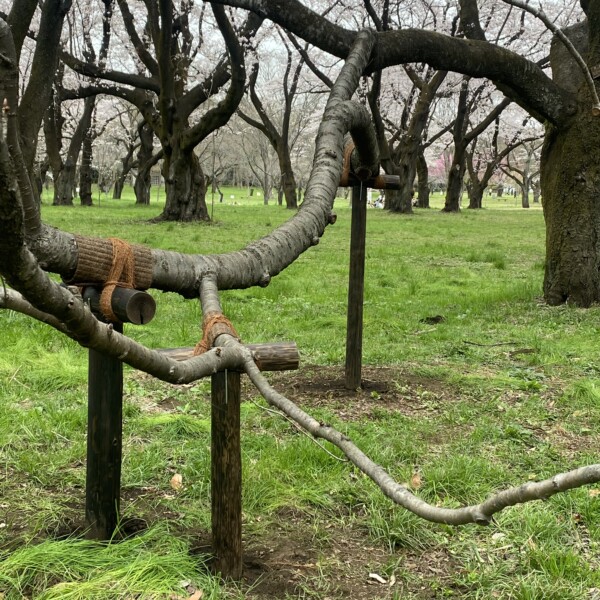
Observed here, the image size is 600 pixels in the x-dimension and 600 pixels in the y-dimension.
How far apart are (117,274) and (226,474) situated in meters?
0.86

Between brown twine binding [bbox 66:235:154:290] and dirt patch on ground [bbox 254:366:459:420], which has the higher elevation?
brown twine binding [bbox 66:235:154:290]

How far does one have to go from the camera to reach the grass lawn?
99.5 inches

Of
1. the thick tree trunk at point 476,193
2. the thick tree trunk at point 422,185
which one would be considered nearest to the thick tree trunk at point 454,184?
the thick tree trunk at point 422,185

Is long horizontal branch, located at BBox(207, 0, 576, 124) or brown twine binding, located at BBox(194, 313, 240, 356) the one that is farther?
long horizontal branch, located at BBox(207, 0, 576, 124)

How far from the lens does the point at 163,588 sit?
2.31m

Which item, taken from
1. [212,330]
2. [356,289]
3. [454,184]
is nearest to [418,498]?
[212,330]

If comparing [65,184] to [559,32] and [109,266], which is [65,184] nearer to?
[559,32]

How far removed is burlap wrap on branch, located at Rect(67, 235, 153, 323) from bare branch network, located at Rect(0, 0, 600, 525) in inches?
1.7

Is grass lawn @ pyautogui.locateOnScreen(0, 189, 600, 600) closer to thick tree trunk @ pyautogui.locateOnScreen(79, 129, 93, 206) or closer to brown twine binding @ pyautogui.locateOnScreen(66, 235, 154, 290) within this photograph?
brown twine binding @ pyautogui.locateOnScreen(66, 235, 154, 290)

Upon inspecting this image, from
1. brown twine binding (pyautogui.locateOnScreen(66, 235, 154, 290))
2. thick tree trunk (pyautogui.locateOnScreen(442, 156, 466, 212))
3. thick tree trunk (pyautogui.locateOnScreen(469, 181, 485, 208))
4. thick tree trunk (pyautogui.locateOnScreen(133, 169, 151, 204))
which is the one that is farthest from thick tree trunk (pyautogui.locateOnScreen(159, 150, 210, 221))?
thick tree trunk (pyautogui.locateOnScreen(469, 181, 485, 208))

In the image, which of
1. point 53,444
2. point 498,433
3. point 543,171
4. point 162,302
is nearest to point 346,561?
point 498,433

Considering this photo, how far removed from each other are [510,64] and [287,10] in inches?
98.1

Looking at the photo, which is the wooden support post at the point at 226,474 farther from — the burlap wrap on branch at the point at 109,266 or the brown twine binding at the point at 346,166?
the brown twine binding at the point at 346,166

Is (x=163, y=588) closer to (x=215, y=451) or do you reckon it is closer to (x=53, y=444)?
(x=215, y=451)
